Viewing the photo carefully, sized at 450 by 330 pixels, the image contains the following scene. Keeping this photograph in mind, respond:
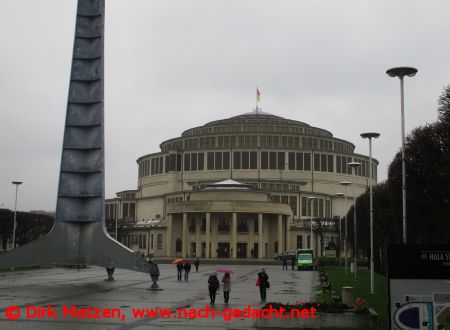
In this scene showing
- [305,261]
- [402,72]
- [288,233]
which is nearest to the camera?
[402,72]

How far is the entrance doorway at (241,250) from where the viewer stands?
313 ft

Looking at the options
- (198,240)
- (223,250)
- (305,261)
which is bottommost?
(305,261)

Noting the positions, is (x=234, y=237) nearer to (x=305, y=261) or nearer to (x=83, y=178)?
(x=305, y=261)

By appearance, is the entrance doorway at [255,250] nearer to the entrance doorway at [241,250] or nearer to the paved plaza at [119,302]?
the entrance doorway at [241,250]

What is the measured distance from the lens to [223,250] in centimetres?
9544

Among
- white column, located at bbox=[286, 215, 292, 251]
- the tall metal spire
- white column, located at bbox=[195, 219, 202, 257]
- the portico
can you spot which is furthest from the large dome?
the tall metal spire

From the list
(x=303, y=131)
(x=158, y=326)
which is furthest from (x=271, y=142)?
(x=158, y=326)

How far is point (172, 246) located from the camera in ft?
325

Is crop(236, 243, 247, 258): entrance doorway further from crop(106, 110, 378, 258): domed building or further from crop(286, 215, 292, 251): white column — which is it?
crop(286, 215, 292, 251): white column

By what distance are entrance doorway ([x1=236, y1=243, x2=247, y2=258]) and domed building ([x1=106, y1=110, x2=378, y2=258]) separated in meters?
0.11

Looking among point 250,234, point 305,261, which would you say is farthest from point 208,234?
point 305,261

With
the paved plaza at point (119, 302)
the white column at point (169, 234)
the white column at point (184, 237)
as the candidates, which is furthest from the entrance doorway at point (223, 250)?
the paved plaza at point (119, 302)

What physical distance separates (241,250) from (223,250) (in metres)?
2.89

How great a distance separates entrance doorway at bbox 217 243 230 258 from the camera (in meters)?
94.9
